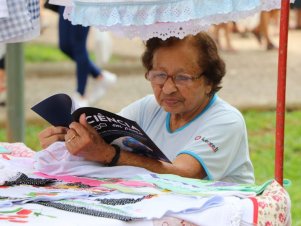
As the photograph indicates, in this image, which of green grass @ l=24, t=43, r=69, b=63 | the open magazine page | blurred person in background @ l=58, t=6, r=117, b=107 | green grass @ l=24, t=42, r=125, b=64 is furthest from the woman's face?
green grass @ l=24, t=43, r=69, b=63

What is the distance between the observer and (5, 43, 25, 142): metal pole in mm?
5719

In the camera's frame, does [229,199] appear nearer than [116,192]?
Yes

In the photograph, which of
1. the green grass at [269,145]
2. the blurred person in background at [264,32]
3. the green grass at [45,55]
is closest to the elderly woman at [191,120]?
the green grass at [269,145]

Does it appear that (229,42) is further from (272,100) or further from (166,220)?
(166,220)

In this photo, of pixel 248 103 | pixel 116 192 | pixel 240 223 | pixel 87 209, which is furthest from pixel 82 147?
pixel 248 103

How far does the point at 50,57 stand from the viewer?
11117 mm

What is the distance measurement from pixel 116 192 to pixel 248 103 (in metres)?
5.51

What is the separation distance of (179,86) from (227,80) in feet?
20.4

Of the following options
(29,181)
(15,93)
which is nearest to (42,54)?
(15,93)

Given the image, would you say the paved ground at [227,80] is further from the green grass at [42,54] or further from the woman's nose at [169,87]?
the woman's nose at [169,87]

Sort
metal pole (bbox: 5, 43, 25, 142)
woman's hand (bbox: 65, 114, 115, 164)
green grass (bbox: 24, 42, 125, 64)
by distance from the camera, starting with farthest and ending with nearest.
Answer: green grass (bbox: 24, 42, 125, 64) < metal pole (bbox: 5, 43, 25, 142) < woman's hand (bbox: 65, 114, 115, 164)

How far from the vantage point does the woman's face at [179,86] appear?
→ 3.41m

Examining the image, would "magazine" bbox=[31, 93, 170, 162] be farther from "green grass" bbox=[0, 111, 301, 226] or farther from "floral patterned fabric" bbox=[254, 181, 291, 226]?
"green grass" bbox=[0, 111, 301, 226]

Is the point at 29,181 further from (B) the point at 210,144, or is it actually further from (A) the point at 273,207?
(A) the point at 273,207
